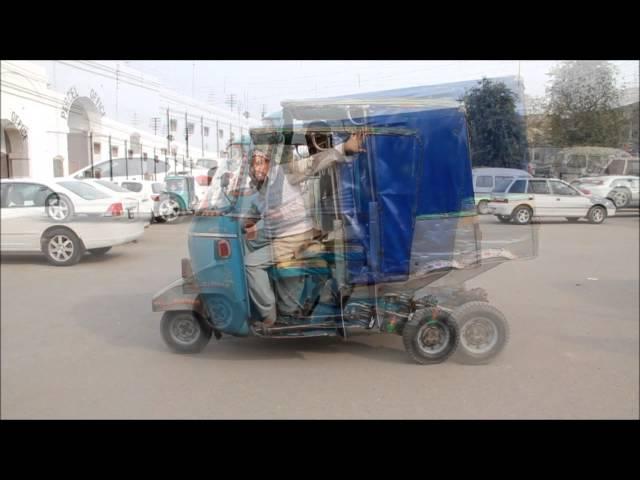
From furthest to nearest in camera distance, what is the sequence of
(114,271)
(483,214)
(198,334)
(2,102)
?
(114,271), (198,334), (483,214), (2,102)

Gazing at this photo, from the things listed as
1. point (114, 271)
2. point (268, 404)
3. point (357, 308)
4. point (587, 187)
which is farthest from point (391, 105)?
point (587, 187)

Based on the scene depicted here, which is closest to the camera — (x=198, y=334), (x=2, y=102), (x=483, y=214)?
(x=2, y=102)

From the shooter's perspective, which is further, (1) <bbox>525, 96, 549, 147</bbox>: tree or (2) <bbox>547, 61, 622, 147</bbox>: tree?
(2) <bbox>547, 61, 622, 147</bbox>: tree

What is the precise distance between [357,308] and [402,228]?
655 mm

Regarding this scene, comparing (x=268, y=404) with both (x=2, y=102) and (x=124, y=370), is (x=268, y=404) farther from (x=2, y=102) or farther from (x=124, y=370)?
(x=2, y=102)

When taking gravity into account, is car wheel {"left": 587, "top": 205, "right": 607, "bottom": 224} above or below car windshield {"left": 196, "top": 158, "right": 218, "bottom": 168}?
below

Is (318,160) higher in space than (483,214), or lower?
higher

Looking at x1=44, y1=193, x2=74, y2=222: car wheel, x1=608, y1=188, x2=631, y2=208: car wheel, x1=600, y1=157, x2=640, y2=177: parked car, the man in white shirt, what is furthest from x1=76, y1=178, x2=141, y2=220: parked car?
x1=608, y1=188, x2=631, y2=208: car wheel

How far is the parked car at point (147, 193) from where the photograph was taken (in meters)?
4.57

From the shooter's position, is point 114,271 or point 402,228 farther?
point 114,271

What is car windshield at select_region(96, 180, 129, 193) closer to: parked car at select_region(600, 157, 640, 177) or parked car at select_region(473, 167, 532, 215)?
parked car at select_region(473, 167, 532, 215)

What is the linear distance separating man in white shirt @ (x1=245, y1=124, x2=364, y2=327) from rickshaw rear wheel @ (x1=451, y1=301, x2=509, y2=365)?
1.31m

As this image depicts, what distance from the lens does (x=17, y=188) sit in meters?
2.92

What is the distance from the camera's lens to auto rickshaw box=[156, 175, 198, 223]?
4695 mm
